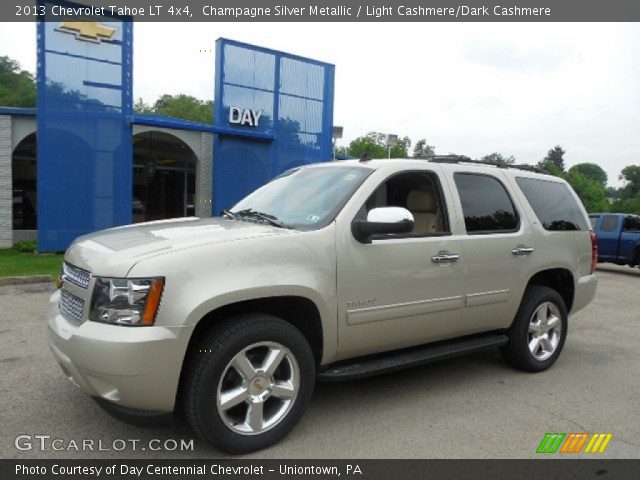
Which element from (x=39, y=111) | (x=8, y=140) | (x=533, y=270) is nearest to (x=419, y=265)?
(x=533, y=270)

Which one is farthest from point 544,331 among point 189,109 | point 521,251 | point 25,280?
point 189,109

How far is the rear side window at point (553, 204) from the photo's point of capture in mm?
4895

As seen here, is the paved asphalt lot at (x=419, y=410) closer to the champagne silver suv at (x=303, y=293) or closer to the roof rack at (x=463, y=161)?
the champagne silver suv at (x=303, y=293)

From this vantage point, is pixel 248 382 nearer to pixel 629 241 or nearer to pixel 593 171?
pixel 629 241

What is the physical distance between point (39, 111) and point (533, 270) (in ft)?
39.5

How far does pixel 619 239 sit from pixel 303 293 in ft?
43.7

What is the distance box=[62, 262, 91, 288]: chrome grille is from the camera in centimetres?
303

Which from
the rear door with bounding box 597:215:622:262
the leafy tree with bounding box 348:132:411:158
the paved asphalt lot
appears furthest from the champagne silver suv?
the leafy tree with bounding box 348:132:411:158

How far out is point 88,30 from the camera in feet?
41.8

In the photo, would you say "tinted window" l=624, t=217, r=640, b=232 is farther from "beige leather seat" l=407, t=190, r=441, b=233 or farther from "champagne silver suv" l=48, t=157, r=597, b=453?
"beige leather seat" l=407, t=190, r=441, b=233

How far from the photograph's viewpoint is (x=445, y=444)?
3328 mm

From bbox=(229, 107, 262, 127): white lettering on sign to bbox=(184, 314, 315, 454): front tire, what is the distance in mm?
13113
